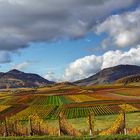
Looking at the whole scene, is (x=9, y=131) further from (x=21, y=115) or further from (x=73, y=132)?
(x=21, y=115)

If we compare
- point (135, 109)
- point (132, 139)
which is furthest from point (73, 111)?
point (132, 139)

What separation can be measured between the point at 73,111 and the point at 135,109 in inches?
713

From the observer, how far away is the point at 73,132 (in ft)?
174

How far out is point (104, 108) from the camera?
11619 cm

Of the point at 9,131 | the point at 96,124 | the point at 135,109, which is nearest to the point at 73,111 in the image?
the point at 135,109

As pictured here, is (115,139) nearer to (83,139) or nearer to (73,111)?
(83,139)

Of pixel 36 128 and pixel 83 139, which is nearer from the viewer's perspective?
pixel 83 139

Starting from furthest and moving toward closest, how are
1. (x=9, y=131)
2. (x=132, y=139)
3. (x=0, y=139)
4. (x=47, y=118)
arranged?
1. (x=47, y=118)
2. (x=9, y=131)
3. (x=0, y=139)
4. (x=132, y=139)

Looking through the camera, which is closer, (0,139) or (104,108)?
(0,139)

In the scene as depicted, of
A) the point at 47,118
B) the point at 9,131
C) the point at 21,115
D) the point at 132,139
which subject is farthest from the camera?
the point at 21,115

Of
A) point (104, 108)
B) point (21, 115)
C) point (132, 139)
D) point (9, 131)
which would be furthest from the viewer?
point (104, 108)

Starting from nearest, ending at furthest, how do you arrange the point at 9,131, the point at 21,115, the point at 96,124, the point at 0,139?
the point at 0,139 < the point at 9,131 < the point at 96,124 < the point at 21,115

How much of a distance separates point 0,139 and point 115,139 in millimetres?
14122

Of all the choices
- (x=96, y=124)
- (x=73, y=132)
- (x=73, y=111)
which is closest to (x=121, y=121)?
(x=73, y=132)
